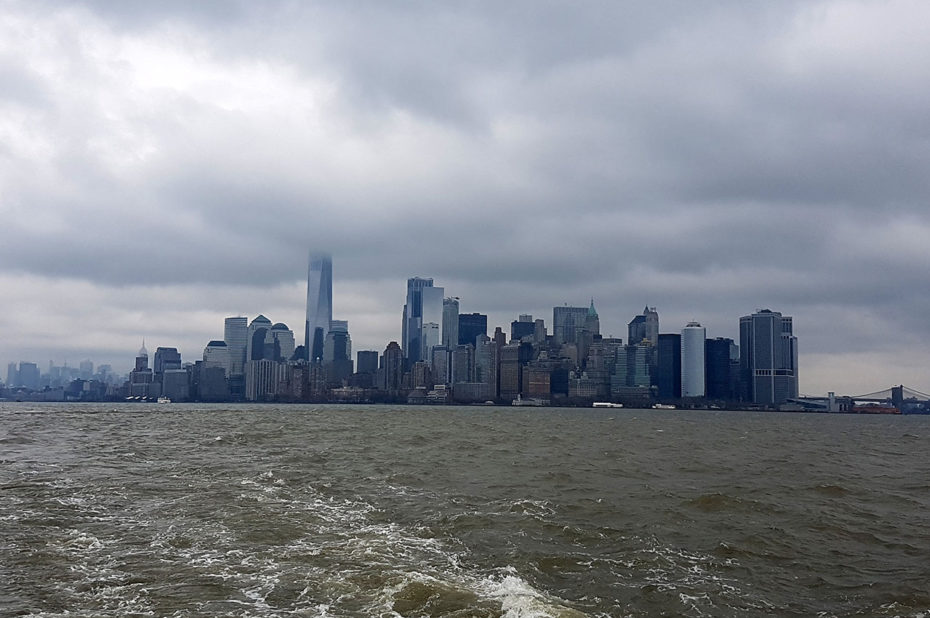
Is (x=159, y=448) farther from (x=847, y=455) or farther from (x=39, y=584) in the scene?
(x=847, y=455)

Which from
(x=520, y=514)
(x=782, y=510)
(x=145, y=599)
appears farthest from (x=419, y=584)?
(x=782, y=510)

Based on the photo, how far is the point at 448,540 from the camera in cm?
2056

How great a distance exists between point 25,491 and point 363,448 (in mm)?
26307

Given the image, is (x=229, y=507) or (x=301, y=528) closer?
(x=301, y=528)

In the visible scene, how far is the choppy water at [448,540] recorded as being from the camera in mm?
15094

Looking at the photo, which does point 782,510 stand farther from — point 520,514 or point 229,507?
point 229,507

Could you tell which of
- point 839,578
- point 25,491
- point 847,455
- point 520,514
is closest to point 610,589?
point 839,578

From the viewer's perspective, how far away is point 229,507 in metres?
24.5

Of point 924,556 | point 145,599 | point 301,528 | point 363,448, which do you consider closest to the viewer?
point 145,599

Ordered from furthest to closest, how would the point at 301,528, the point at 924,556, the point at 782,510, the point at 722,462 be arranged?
1. the point at 722,462
2. the point at 782,510
3. the point at 301,528
4. the point at 924,556

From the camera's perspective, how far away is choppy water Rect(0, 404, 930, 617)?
15.1m

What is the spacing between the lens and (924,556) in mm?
20047

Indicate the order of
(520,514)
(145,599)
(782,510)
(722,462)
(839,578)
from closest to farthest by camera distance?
1. (145,599)
2. (839,578)
3. (520,514)
4. (782,510)
5. (722,462)

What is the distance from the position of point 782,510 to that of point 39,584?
24.5 meters
